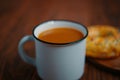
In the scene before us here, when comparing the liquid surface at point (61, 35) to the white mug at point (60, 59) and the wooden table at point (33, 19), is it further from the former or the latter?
the wooden table at point (33, 19)

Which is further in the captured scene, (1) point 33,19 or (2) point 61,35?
(1) point 33,19

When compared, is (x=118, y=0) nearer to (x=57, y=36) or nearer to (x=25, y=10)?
(x=25, y=10)

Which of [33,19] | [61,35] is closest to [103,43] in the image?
[61,35]

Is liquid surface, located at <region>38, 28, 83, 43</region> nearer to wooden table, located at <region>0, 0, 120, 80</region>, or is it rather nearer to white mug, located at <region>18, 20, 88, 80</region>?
white mug, located at <region>18, 20, 88, 80</region>

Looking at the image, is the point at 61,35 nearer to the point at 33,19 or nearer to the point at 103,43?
the point at 103,43

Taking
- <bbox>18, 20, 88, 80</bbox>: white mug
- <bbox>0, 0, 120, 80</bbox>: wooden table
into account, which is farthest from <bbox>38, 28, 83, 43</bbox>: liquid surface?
<bbox>0, 0, 120, 80</bbox>: wooden table

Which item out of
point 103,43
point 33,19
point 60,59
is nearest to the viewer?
point 60,59
